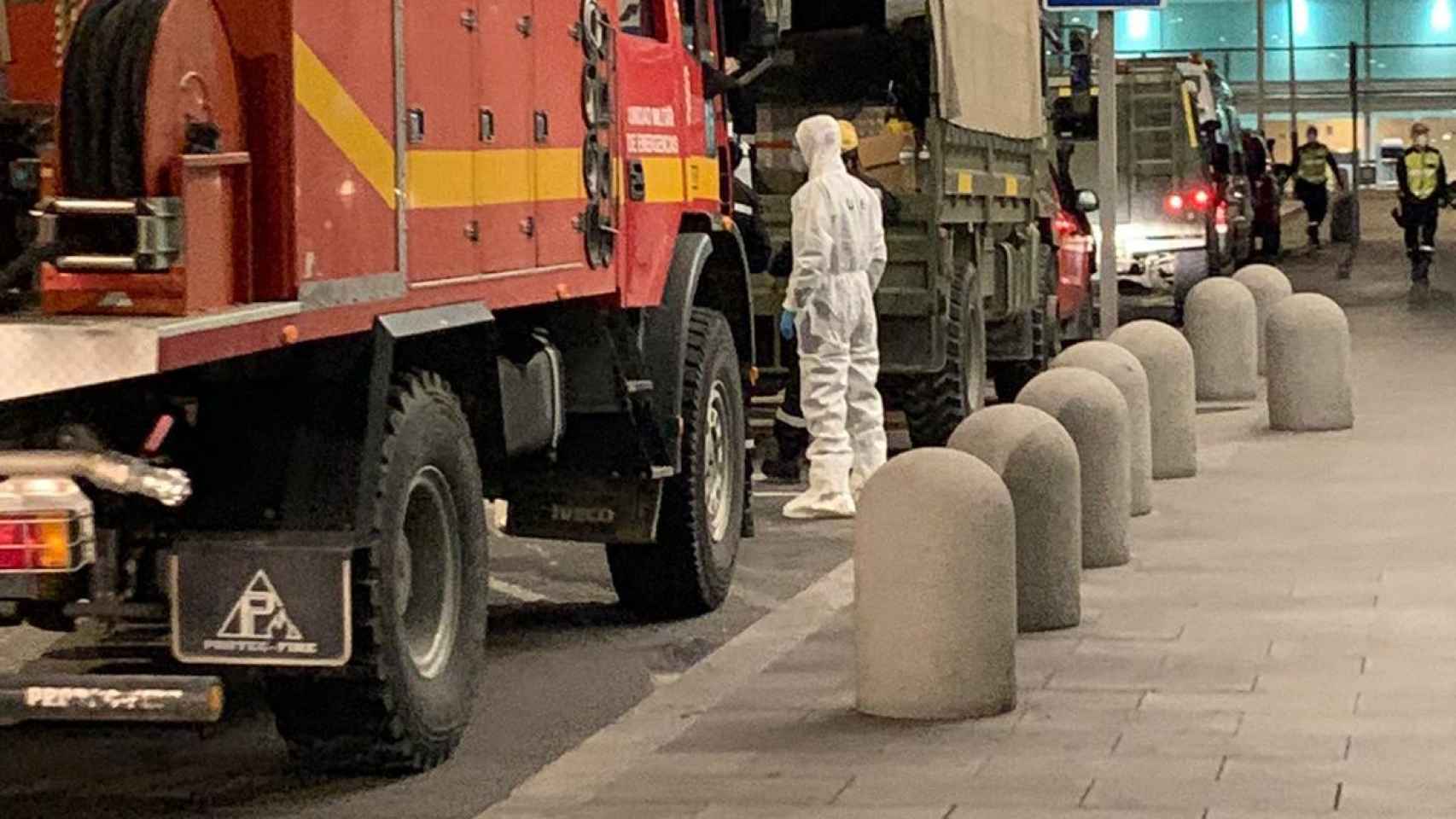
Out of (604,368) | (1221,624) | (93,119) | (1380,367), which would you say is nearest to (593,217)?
(604,368)

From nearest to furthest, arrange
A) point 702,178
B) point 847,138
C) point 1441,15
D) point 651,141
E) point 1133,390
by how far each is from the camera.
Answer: point 651,141 < point 702,178 < point 1133,390 < point 847,138 < point 1441,15

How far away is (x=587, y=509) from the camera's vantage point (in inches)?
432

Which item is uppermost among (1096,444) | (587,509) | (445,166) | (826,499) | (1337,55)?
(1337,55)

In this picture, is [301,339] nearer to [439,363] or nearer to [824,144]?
[439,363]

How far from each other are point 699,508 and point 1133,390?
11.3ft

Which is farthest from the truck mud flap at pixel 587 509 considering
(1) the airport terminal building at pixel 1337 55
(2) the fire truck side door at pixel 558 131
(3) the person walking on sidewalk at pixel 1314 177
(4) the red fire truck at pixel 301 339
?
(1) the airport terminal building at pixel 1337 55

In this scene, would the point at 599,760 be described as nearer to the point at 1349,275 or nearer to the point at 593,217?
the point at 593,217

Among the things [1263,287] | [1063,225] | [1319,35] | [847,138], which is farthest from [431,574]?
[1319,35]

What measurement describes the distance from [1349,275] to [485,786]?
3390 centimetres

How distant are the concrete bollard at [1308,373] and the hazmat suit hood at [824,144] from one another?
419cm

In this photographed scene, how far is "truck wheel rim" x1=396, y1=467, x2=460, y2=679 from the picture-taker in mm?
8578

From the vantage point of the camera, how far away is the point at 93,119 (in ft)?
22.5

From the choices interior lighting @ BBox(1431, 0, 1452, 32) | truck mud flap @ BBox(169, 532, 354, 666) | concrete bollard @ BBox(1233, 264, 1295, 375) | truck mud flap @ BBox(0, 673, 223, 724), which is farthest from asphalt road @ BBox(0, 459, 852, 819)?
interior lighting @ BBox(1431, 0, 1452, 32)

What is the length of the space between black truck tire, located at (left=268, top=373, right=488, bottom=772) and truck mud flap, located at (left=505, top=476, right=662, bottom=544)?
6.01 ft
